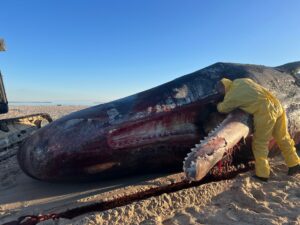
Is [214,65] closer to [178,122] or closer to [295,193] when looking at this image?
[178,122]

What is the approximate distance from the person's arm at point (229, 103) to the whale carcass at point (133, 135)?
114 millimetres

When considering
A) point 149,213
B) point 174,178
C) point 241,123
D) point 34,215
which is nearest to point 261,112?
point 241,123

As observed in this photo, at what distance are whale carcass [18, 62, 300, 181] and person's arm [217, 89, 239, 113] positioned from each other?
11cm

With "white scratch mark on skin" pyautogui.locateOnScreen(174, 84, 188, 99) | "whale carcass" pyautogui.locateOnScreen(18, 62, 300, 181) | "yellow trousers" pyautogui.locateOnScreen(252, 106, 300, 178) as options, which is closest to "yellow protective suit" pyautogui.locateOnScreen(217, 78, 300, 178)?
"yellow trousers" pyautogui.locateOnScreen(252, 106, 300, 178)

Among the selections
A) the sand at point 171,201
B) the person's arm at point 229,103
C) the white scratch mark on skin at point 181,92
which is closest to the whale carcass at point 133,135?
the white scratch mark on skin at point 181,92

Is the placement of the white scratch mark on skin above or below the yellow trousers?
above

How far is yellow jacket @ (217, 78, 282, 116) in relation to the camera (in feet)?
16.1

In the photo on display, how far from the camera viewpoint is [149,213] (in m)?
4.07

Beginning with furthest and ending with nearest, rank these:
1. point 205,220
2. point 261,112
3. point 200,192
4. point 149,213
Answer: point 261,112 < point 200,192 < point 149,213 < point 205,220

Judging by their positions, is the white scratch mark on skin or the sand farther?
the white scratch mark on skin

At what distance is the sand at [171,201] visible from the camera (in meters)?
3.90

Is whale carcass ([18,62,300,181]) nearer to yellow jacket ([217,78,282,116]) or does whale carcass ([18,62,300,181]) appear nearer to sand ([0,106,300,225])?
yellow jacket ([217,78,282,116])

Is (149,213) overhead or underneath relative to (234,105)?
underneath

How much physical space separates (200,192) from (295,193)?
1.27 meters
